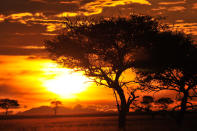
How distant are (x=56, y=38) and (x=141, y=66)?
8.84 metres

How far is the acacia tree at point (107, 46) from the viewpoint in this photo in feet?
106

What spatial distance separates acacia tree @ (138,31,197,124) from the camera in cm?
3212

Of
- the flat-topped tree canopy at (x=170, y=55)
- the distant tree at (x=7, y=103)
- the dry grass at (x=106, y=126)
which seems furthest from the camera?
the distant tree at (x=7, y=103)

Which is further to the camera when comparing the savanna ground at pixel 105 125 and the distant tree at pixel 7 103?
the distant tree at pixel 7 103

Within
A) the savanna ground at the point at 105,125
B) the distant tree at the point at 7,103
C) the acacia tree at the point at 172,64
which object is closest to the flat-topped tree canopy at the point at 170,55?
the acacia tree at the point at 172,64

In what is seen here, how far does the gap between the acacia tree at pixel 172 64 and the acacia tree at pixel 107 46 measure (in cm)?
121

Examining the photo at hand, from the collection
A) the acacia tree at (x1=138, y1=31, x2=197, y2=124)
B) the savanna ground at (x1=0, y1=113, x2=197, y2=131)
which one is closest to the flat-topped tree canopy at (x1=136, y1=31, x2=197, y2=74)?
the acacia tree at (x1=138, y1=31, x2=197, y2=124)

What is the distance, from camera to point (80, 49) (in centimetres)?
3266

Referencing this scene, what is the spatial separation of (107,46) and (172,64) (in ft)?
21.4

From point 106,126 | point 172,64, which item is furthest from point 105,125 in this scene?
point 172,64

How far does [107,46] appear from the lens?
32.3 metres

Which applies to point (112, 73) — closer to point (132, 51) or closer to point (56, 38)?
point (132, 51)

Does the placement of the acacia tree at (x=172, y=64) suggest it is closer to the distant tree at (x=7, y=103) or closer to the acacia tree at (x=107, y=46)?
the acacia tree at (x=107, y=46)

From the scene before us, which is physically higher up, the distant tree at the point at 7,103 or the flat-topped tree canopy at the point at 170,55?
the distant tree at the point at 7,103
